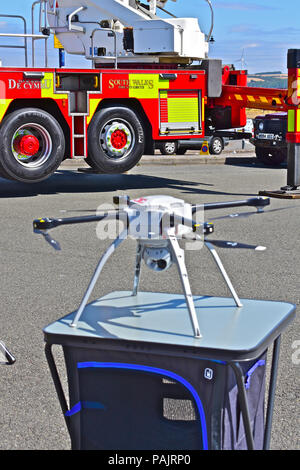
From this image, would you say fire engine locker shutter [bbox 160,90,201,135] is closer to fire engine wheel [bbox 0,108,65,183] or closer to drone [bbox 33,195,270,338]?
fire engine wheel [bbox 0,108,65,183]

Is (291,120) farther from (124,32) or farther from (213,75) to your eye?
(124,32)

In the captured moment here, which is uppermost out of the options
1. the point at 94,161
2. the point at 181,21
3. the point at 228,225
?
the point at 181,21

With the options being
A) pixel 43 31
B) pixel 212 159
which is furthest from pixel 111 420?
pixel 212 159

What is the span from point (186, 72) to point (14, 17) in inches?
120

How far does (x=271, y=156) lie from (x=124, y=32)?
5.97 m

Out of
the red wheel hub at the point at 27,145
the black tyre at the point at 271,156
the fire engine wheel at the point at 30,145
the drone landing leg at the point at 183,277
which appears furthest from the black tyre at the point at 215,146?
the drone landing leg at the point at 183,277

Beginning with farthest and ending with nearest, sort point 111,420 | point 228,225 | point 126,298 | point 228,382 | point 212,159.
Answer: point 212,159
point 228,225
point 126,298
point 111,420
point 228,382

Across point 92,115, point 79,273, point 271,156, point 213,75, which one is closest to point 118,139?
point 92,115

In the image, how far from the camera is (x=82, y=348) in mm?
2600

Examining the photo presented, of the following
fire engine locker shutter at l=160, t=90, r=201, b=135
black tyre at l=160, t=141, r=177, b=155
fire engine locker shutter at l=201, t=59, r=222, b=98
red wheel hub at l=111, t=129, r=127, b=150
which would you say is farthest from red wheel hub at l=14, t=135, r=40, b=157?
black tyre at l=160, t=141, r=177, b=155

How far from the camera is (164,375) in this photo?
252cm

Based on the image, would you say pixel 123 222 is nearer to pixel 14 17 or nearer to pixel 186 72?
pixel 186 72

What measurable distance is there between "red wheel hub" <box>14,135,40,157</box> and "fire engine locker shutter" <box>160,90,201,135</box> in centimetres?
215

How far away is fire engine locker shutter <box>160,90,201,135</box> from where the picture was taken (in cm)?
1214
